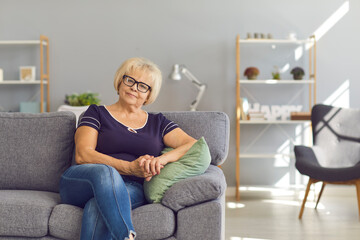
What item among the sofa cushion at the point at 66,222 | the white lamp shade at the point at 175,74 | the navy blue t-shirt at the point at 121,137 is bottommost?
the sofa cushion at the point at 66,222

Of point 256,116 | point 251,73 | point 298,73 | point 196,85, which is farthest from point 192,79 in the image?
point 298,73

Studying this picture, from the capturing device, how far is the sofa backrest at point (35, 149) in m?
2.70

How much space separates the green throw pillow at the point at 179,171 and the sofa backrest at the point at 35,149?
25.7 inches

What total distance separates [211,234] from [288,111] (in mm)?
3240

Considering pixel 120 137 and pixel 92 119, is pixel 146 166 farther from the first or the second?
pixel 92 119

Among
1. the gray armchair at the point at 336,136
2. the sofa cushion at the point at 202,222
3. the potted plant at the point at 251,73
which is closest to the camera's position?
the sofa cushion at the point at 202,222

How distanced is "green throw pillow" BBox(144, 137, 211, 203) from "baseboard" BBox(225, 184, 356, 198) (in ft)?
9.50

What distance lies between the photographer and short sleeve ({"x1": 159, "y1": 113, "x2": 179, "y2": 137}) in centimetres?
261

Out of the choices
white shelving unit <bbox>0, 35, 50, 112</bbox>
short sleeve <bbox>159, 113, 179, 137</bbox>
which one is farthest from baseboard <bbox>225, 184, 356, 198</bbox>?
short sleeve <bbox>159, 113, 179, 137</bbox>

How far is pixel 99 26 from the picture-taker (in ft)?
17.3

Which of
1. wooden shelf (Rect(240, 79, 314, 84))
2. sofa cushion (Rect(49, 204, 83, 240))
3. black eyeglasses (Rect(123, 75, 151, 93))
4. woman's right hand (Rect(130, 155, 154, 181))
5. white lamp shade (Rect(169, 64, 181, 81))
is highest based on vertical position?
white lamp shade (Rect(169, 64, 181, 81))

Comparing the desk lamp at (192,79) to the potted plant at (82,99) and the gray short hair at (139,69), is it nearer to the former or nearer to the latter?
the potted plant at (82,99)

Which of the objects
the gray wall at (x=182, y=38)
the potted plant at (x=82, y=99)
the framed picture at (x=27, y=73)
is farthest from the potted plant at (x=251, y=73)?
the framed picture at (x=27, y=73)

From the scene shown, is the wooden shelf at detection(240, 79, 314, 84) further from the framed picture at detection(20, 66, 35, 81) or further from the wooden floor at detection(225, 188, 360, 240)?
the framed picture at detection(20, 66, 35, 81)
